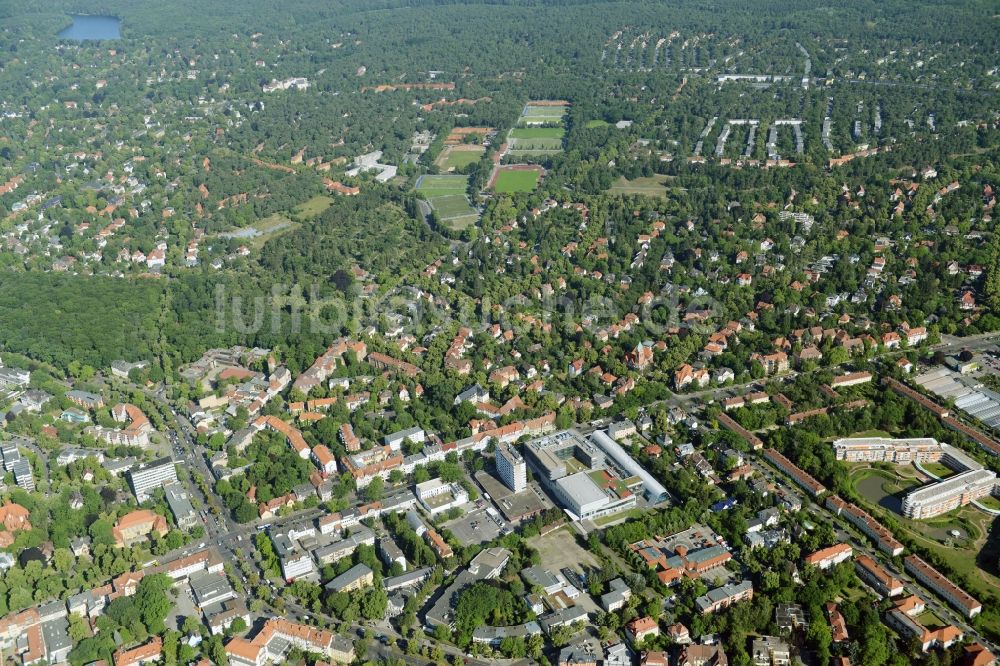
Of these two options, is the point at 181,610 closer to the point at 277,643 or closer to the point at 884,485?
the point at 277,643

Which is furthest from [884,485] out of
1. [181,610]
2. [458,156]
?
[458,156]

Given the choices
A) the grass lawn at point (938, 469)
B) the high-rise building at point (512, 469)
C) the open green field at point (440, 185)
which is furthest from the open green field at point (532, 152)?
the grass lawn at point (938, 469)

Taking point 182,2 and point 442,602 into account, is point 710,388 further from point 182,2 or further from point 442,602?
point 182,2

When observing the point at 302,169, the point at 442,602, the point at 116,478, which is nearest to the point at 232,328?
the point at 116,478

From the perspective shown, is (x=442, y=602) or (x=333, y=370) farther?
(x=333, y=370)

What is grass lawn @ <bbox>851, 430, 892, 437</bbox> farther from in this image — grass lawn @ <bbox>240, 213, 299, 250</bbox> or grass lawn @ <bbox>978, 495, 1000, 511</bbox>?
grass lawn @ <bbox>240, 213, 299, 250</bbox>

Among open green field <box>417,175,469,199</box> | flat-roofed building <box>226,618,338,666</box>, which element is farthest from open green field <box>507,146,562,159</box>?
flat-roofed building <box>226,618,338,666</box>
